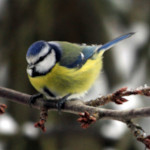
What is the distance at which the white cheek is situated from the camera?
74.7 inches

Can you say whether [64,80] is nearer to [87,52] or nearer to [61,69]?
[61,69]

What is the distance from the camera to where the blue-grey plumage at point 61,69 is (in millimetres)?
1914

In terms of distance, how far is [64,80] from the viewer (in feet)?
6.77

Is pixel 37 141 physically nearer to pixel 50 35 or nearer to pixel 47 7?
pixel 50 35

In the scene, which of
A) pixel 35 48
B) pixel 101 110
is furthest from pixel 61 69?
pixel 101 110

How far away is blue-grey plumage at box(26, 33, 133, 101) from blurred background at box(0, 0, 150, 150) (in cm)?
78

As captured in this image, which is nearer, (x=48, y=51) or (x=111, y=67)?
(x=48, y=51)

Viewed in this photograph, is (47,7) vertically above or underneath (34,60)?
above

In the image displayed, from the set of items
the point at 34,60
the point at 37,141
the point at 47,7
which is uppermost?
the point at 47,7

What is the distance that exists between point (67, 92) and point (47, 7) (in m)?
1.26

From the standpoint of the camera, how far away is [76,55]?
227cm

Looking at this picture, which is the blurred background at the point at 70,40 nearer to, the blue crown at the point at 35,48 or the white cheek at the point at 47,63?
the white cheek at the point at 47,63

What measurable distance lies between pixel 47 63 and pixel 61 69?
13cm

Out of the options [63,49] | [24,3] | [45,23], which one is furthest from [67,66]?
[24,3]
